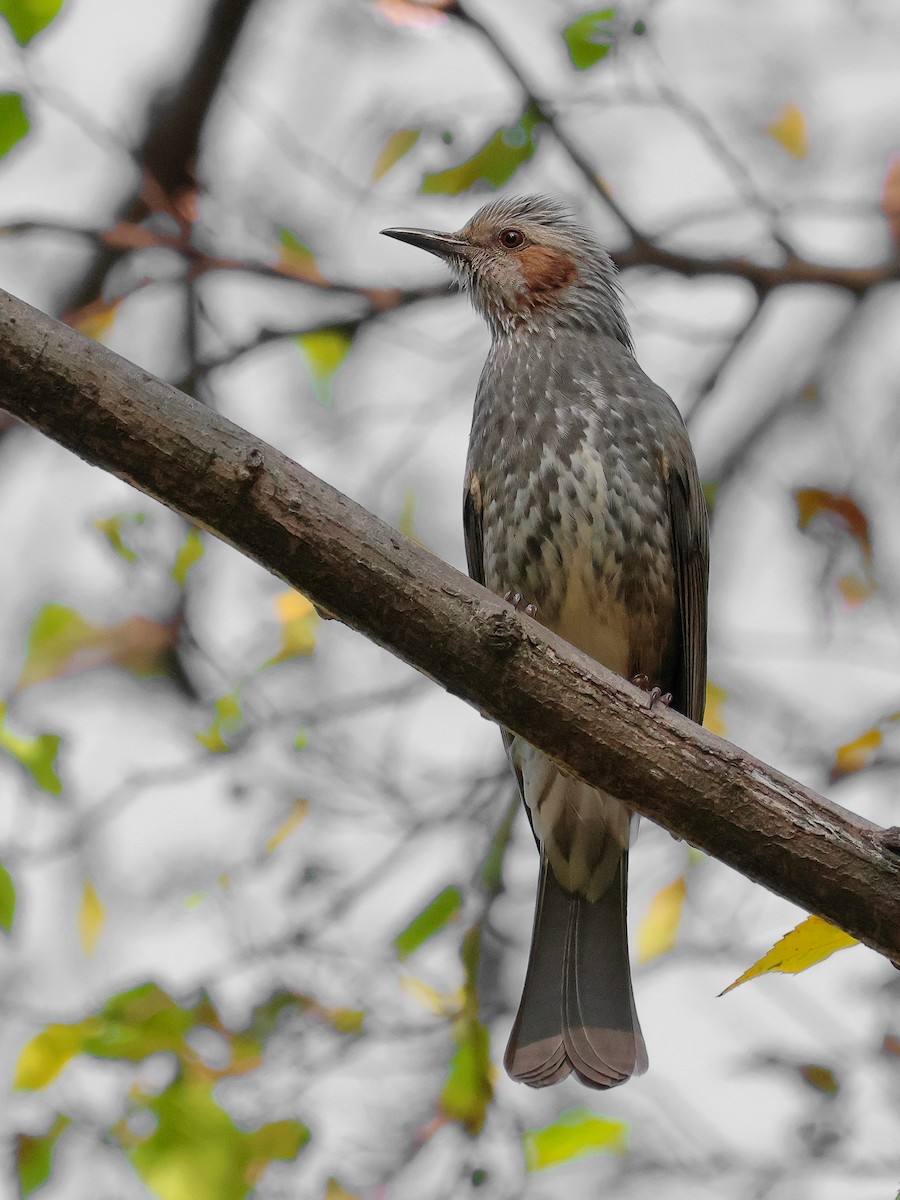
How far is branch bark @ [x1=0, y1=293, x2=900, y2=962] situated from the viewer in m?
2.27

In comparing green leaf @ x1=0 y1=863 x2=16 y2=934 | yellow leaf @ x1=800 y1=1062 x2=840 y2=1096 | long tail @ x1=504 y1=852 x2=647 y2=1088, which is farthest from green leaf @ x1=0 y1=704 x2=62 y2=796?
yellow leaf @ x1=800 y1=1062 x2=840 y2=1096

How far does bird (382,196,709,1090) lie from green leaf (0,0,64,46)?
153cm

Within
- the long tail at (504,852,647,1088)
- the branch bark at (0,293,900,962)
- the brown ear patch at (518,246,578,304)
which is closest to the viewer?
the branch bark at (0,293,900,962)

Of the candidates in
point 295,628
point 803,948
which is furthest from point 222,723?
point 803,948

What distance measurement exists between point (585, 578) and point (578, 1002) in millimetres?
1045

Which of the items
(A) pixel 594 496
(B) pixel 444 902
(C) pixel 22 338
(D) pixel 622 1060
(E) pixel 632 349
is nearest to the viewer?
(C) pixel 22 338

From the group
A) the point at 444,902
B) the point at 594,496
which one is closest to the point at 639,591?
the point at 594,496

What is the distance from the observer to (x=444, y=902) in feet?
12.5

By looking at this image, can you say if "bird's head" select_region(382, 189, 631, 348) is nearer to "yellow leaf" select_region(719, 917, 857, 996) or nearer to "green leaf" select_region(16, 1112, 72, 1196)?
"yellow leaf" select_region(719, 917, 857, 996)

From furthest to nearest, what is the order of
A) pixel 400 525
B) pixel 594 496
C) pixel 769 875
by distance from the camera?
pixel 400 525, pixel 594 496, pixel 769 875

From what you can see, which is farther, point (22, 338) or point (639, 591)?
point (639, 591)

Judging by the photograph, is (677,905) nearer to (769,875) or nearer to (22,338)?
(769,875)

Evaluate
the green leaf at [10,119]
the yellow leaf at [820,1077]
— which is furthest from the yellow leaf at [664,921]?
the green leaf at [10,119]

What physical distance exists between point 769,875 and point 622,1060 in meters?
1.04
